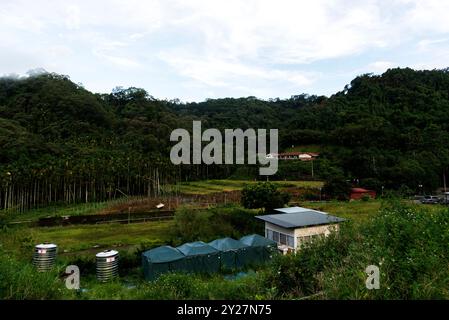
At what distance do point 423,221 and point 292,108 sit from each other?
94.5 meters

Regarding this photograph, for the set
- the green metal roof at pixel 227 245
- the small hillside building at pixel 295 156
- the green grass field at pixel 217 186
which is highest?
the small hillside building at pixel 295 156

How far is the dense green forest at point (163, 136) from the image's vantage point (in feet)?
131

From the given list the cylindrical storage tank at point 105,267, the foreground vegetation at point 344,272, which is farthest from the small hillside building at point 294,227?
the foreground vegetation at point 344,272

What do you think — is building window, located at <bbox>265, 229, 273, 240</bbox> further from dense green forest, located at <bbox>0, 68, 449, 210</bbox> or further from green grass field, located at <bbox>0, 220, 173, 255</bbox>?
dense green forest, located at <bbox>0, 68, 449, 210</bbox>

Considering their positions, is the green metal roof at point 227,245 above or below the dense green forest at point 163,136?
below

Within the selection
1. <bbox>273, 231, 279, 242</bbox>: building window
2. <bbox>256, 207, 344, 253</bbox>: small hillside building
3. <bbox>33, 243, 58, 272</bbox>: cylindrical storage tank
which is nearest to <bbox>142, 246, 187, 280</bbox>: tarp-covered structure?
<bbox>33, 243, 58, 272</bbox>: cylindrical storage tank

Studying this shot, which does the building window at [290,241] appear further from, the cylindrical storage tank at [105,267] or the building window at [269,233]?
the cylindrical storage tank at [105,267]

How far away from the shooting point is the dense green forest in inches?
1572

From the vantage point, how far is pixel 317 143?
2509 inches

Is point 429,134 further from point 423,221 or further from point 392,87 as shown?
point 423,221

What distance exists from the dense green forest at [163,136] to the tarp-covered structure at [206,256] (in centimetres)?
2336

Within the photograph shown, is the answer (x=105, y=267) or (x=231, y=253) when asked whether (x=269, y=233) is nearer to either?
(x=231, y=253)

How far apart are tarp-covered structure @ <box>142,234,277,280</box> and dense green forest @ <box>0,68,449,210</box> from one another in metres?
23.4
